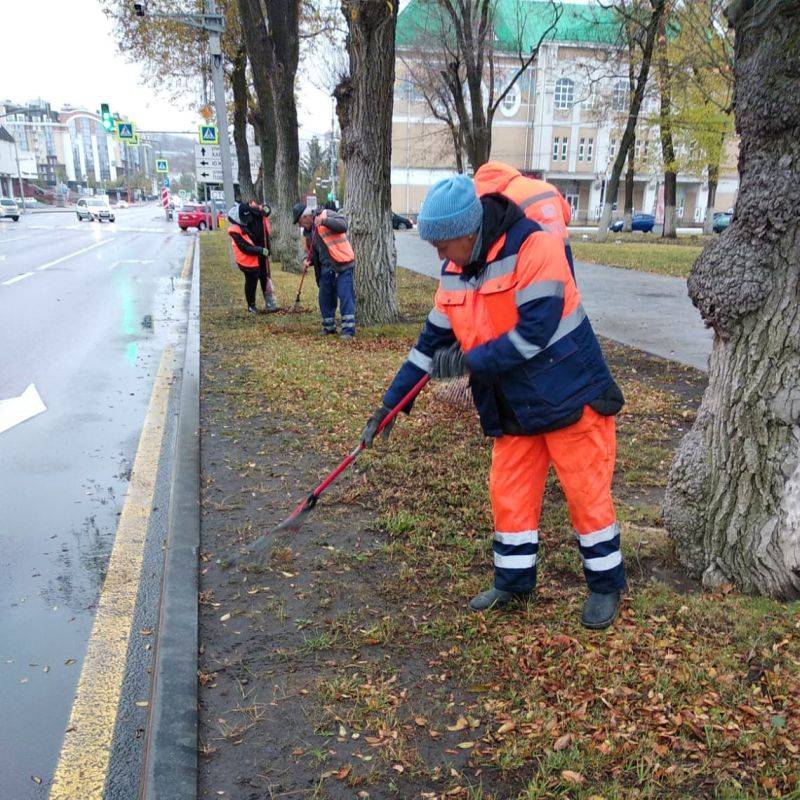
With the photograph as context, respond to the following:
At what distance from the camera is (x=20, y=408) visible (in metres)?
6.59

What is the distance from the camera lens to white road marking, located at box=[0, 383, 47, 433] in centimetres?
620

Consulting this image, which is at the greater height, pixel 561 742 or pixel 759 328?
pixel 759 328

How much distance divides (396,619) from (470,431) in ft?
8.19

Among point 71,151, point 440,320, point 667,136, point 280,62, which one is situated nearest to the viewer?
point 440,320

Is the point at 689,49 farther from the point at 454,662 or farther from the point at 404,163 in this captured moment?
the point at 404,163

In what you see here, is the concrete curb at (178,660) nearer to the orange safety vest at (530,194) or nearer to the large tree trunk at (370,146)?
the orange safety vest at (530,194)

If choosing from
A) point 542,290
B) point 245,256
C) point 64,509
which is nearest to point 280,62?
point 245,256

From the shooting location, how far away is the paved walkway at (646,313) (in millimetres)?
9000

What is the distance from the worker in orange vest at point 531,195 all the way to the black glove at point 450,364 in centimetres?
58

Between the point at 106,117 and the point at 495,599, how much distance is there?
36706 millimetres

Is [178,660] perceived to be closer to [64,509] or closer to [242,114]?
[64,509]

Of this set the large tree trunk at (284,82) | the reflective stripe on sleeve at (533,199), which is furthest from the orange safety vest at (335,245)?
the large tree trunk at (284,82)

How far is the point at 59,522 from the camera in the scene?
4383mm

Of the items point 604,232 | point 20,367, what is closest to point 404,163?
point 604,232
